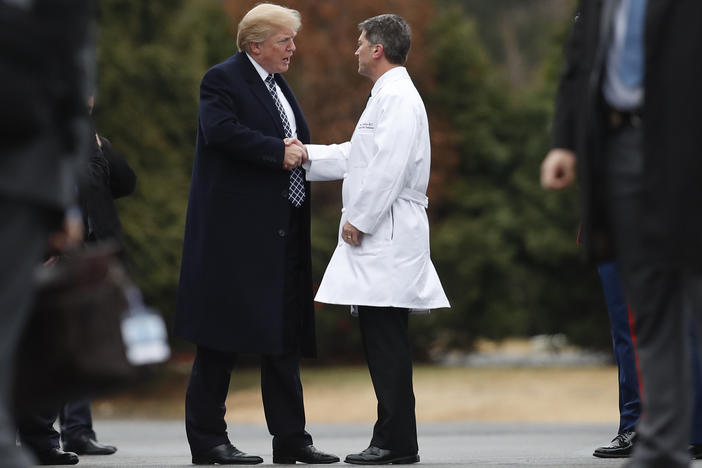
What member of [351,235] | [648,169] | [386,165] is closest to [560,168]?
[648,169]

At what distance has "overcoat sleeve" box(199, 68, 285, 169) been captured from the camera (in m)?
6.02

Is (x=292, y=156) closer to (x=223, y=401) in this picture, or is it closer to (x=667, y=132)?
(x=223, y=401)

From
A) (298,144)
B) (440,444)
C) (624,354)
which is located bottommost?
(440,444)

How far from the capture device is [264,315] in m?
6.10

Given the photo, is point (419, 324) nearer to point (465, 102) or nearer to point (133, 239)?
point (133, 239)

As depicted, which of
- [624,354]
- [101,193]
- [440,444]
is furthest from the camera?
[440,444]

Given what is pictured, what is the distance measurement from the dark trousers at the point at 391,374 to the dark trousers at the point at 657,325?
2269 millimetres

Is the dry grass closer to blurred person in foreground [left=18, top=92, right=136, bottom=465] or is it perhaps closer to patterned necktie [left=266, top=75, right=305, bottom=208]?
blurred person in foreground [left=18, top=92, right=136, bottom=465]

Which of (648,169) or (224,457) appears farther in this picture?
(224,457)

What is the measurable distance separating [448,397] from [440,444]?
9109mm

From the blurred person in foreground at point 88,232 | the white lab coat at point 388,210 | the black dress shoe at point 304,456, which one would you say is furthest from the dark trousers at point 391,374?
the blurred person in foreground at point 88,232

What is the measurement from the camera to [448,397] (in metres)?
17.3

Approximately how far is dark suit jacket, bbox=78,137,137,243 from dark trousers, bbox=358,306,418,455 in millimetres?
1527

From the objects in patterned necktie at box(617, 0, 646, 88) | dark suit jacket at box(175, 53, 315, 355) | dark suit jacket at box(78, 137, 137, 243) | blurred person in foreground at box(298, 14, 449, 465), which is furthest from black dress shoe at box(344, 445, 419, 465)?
patterned necktie at box(617, 0, 646, 88)
